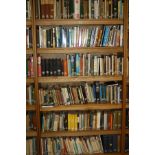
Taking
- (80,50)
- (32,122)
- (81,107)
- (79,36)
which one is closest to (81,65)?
(80,50)

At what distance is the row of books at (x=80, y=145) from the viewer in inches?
127

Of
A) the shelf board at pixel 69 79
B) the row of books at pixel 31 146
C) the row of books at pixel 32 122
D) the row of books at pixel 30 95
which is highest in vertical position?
the shelf board at pixel 69 79

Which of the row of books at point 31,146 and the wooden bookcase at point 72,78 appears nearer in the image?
the wooden bookcase at point 72,78

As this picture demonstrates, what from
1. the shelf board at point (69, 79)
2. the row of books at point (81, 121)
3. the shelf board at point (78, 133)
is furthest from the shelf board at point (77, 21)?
the shelf board at point (78, 133)

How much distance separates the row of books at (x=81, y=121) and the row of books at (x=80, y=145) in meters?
0.13

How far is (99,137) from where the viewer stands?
3.30 meters

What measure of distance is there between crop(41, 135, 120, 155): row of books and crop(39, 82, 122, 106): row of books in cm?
45

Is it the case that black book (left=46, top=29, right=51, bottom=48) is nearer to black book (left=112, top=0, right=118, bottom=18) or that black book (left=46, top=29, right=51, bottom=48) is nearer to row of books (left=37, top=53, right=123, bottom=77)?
row of books (left=37, top=53, right=123, bottom=77)

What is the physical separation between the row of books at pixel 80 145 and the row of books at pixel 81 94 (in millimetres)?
452

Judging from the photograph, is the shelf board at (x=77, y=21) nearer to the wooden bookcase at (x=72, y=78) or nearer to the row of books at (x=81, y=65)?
the wooden bookcase at (x=72, y=78)

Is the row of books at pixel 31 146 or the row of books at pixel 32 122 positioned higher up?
the row of books at pixel 32 122

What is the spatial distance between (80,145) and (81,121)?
296 millimetres
